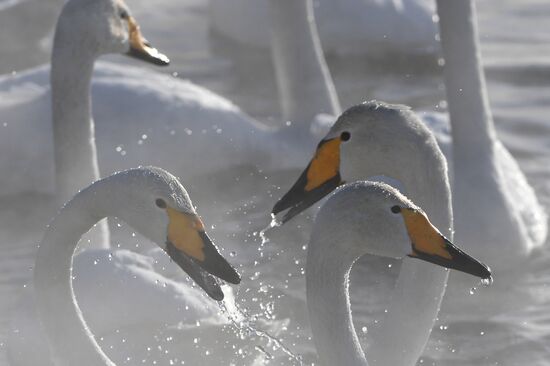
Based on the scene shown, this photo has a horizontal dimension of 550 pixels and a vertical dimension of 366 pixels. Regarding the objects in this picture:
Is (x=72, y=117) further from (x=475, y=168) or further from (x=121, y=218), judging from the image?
(x=475, y=168)

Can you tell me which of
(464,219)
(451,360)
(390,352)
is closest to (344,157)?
(390,352)

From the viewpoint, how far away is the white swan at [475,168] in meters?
8.62

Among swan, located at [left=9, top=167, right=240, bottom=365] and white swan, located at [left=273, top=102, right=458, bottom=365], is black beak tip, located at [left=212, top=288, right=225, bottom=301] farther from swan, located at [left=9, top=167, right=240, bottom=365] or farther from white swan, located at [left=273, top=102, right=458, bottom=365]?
white swan, located at [left=273, top=102, right=458, bottom=365]

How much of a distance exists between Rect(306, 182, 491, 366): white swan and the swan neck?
8.29 ft

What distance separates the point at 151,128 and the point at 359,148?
393cm

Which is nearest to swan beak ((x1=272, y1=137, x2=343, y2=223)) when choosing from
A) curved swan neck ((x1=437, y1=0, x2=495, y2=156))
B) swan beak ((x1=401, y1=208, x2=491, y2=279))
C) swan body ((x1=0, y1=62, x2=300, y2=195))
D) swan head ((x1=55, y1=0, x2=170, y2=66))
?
swan beak ((x1=401, y1=208, x2=491, y2=279))

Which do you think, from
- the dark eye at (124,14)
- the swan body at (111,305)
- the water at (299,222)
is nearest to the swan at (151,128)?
the water at (299,222)

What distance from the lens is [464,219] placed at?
8.65 meters

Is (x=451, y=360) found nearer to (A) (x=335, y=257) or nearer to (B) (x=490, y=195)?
(B) (x=490, y=195)

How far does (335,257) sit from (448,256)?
0.41 m

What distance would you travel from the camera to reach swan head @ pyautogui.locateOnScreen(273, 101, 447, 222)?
625cm

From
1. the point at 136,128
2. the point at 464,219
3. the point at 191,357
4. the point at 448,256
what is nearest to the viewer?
the point at 448,256

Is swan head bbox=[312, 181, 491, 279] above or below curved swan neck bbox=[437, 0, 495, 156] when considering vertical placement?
above

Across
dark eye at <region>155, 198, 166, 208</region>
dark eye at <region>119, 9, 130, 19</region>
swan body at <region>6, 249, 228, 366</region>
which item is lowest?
swan body at <region>6, 249, 228, 366</region>
